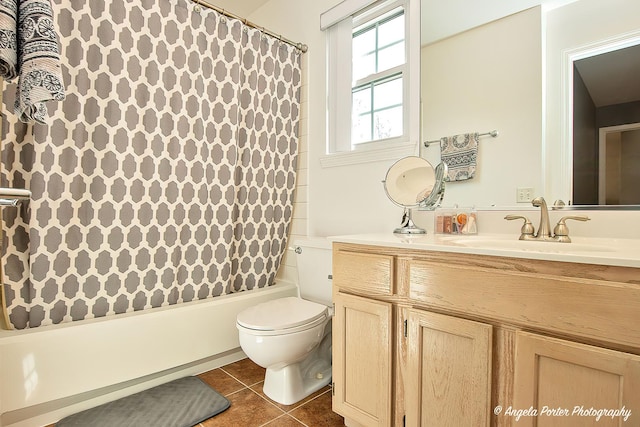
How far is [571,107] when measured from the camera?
130 cm

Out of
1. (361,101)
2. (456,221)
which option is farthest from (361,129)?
(456,221)

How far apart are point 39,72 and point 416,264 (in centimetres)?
130

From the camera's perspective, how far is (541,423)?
0.87m

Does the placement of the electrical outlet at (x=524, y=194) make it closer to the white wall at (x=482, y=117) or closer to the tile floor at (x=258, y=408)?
the white wall at (x=482, y=117)

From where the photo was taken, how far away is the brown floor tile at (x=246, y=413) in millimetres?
1495

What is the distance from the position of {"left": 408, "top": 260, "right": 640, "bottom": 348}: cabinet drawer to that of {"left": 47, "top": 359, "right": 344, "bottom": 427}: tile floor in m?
0.84

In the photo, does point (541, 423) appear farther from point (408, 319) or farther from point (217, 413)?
point (217, 413)

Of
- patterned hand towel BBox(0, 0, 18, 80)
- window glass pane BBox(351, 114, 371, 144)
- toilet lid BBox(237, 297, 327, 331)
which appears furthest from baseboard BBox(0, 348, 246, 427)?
window glass pane BBox(351, 114, 371, 144)

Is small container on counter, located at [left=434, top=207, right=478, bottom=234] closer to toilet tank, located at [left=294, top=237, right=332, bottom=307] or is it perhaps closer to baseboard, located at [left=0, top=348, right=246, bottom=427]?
toilet tank, located at [left=294, top=237, right=332, bottom=307]

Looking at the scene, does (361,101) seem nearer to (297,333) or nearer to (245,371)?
(297,333)

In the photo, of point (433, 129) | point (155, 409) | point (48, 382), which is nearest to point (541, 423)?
point (433, 129)

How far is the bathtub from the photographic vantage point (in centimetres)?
137

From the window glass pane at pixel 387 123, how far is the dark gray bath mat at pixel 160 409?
1690 mm

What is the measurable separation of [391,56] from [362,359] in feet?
5.48
